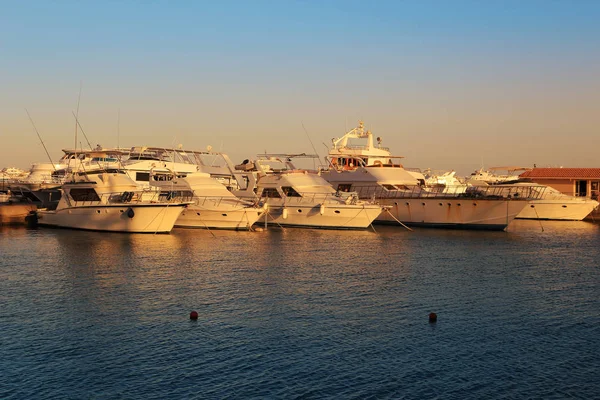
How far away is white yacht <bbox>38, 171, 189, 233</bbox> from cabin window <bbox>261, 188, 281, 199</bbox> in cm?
839

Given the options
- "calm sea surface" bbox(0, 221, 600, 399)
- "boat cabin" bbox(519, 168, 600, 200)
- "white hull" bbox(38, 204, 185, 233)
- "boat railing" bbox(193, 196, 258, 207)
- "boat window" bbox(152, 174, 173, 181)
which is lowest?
"calm sea surface" bbox(0, 221, 600, 399)

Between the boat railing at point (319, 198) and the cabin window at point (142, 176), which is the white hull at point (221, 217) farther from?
the cabin window at point (142, 176)

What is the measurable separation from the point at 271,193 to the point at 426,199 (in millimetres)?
11904

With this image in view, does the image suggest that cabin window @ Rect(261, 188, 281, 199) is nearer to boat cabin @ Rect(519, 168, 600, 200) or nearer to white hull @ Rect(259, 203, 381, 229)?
white hull @ Rect(259, 203, 381, 229)

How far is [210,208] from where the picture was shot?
50.8 metres

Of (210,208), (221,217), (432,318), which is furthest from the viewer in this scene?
(210,208)

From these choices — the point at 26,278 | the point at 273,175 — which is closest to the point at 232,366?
the point at 26,278

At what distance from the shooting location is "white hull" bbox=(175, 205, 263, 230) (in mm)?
50312

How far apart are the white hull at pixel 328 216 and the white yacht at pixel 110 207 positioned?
336 inches

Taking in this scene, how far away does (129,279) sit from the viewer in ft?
96.7

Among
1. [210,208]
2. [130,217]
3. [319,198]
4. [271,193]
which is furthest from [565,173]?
[130,217]

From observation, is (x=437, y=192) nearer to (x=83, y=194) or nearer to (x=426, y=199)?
(x=426, y=199)

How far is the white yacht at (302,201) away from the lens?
51.7m

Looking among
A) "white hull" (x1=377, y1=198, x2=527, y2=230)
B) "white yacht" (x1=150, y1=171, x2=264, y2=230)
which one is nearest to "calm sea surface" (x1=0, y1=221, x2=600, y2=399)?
"white yacht" (x1=150, y1=171, x2=264, y2=230)
